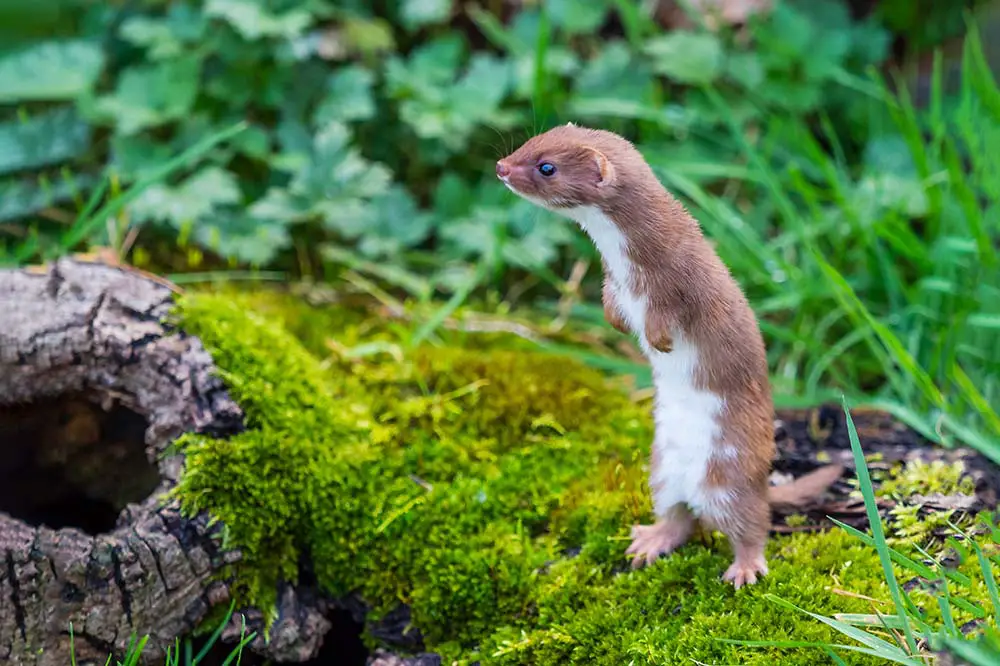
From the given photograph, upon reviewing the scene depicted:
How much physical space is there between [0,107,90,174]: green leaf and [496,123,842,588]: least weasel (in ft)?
9.00

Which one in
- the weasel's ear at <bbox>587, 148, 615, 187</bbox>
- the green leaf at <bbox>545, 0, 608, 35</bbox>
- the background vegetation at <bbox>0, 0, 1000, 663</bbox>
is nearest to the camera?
the weasel's ear at <bbox>587, 148, 615, 187</bbox>

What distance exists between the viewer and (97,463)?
10.5 ft

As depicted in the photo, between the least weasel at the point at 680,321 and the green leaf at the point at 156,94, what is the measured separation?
2417 mm

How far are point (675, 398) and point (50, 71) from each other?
331cm

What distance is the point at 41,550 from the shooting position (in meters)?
2.52

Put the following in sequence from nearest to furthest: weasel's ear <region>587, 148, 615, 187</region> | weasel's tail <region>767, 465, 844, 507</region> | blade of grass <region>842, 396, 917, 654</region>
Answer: blade of grass <region>842, 396, 917, 654</region> → weasel's ear <region>587, 148, 615, 187</region> → weasel's tail <region>767, 465, 844, 507</region>

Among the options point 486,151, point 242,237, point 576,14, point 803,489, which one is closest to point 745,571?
point 803,489

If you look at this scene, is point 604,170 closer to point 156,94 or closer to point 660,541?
point 660,541

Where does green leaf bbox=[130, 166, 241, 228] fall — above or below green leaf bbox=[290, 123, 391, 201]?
below

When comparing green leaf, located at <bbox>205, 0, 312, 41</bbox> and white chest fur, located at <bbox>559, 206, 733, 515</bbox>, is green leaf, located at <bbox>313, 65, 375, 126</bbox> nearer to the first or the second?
green leaf, located at <bbox>205, 0, 312, 41</bbox>

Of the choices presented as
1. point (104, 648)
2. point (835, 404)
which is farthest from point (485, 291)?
point (104, 648)

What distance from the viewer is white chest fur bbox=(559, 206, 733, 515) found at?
2.42 metres

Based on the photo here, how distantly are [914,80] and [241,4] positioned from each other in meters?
3.56

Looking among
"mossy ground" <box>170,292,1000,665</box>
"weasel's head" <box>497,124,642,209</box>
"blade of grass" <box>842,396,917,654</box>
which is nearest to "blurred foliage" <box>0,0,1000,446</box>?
"mossy ground" <box>170,292,1000,665</box>
